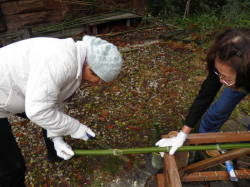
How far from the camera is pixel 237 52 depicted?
1.49m

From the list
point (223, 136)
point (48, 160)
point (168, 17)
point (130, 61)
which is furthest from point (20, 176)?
point (168, 17)

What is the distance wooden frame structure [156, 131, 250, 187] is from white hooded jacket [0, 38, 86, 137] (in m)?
0.83

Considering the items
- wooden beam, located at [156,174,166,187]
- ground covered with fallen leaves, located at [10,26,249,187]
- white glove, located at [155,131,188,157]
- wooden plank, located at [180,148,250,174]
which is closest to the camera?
white glove, located at [155,131,188,157]

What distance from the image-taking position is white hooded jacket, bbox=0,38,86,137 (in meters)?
1.51

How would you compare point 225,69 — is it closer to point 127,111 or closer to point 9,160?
point 9,160

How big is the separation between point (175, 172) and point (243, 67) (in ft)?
2.68

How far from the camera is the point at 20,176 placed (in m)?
2.04

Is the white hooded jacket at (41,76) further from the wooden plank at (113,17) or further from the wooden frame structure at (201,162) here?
the wooden plank at (113,17)

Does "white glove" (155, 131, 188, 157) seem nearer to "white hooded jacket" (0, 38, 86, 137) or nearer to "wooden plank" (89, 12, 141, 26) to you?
"white hooded jacket" (0, 38, 86, 137)

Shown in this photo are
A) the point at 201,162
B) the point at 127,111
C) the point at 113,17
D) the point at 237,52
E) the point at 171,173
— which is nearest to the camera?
the point at 237,52

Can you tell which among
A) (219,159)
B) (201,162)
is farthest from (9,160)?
(219,159)

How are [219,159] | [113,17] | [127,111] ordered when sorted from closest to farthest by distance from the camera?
[219,159] → [127,111] → [113,17]

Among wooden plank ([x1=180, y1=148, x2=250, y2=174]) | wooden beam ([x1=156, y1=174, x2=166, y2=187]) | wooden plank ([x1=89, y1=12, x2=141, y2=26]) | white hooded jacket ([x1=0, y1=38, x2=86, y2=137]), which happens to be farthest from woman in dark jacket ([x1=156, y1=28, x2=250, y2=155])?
wooden plank ([x1=89, y1=12, x2=141, y2=26])

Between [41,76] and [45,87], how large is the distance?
0.24 feet
